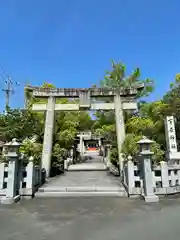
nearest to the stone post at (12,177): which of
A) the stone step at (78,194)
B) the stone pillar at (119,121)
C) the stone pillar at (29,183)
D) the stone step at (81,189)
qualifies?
the stone pillar at (29,183)

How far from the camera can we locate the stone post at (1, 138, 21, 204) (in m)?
6.22

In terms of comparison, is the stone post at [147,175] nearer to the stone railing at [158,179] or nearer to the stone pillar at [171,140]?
the stone railing at [158,179]

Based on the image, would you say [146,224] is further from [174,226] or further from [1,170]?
[1,170]

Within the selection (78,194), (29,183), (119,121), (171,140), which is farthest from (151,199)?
(171,140)

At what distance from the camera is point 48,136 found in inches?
430

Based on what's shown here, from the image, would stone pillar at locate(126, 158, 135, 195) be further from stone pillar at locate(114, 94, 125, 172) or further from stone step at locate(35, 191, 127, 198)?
stone pillar at locate(114, 94, 125, 172)

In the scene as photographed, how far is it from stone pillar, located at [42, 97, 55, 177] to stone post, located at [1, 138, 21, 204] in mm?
3667

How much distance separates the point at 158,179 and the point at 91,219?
3312 millimetres

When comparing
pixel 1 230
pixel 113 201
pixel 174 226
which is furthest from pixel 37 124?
pixel 174 226

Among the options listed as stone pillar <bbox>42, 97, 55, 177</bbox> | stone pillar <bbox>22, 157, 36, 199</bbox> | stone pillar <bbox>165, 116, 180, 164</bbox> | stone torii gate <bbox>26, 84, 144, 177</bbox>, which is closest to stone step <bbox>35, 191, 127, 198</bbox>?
stone pillar <bbox>22, 157, 36, 199</bbox>

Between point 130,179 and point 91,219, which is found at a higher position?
point 130,179

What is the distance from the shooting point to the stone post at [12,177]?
245 inches

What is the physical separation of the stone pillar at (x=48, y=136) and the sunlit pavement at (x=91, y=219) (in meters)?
4.02

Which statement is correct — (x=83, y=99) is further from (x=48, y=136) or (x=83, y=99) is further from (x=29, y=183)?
(x=29, y=183)
